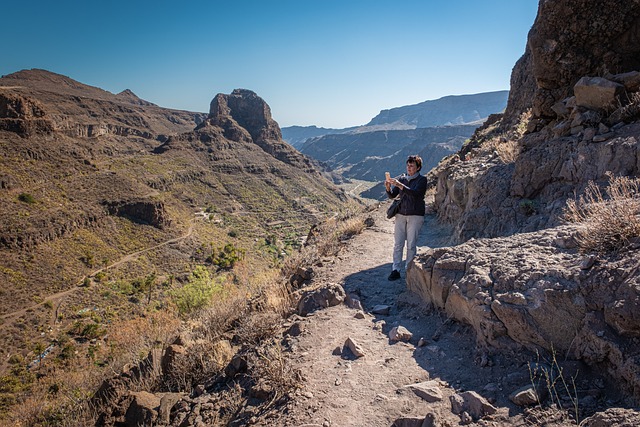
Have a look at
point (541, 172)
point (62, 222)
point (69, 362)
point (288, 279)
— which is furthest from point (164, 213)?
point (541, 172)

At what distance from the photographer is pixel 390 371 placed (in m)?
3.29

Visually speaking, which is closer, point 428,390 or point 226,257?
point 428,390

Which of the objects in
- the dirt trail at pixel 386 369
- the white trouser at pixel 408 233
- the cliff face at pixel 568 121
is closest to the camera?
the dirt trail at pixel 386 369

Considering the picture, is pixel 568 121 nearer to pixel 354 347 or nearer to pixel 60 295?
pixel 354 347

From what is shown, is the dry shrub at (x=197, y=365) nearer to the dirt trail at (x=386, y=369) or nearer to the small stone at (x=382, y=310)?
the dirt trail at (x=386, y=369)

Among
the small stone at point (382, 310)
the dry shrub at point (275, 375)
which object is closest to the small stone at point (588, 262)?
the small stone at point (382, 310)

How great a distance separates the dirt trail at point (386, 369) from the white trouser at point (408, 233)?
81cm

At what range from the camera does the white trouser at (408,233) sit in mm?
5590

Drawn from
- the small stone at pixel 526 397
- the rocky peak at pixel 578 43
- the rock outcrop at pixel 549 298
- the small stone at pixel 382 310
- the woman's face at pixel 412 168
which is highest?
the rocky peak at pixel 578 43

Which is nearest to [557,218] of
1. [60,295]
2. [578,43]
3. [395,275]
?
[395,275]

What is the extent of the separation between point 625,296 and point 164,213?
53.5m

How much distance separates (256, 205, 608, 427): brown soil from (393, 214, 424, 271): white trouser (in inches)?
33.0

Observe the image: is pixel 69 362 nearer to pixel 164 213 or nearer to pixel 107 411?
pixel 107 411

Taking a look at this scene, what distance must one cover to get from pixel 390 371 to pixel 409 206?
9.40 feet
